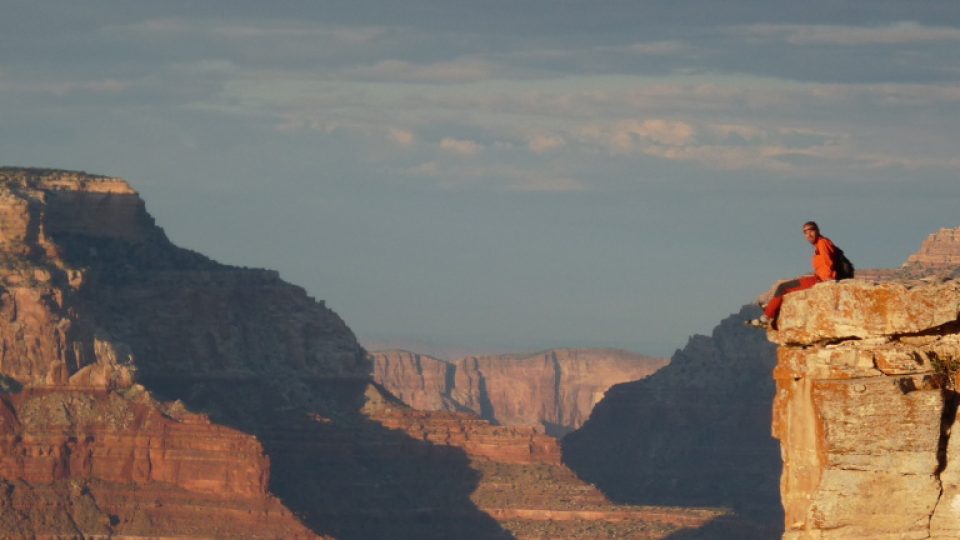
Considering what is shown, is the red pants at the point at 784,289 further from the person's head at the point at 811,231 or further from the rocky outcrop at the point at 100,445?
the rocky outcrop at the point at 100,445

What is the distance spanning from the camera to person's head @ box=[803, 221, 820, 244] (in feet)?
72.0

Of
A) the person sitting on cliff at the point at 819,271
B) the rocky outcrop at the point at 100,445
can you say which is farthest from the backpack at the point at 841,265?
the rocky outcrop at the point at 100,445

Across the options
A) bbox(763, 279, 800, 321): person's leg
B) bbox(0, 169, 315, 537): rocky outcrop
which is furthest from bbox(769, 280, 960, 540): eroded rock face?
bbox(0, 169, 315, 537): rocky outcrop

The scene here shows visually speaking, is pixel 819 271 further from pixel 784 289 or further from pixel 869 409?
pixel 869 409

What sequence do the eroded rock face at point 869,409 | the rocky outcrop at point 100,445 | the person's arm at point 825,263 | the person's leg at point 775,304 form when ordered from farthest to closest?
the rocky outcrop at point 100,445, the person's arm at point 825,263, the person's leg at point 775,304, the eroded rock face at point 869,409

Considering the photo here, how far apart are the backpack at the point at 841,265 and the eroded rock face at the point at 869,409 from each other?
2.61ft

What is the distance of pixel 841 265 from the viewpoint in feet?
70.9

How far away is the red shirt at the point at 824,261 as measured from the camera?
21.5 m

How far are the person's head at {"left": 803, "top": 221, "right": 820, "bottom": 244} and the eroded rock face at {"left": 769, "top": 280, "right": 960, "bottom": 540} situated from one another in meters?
1.16

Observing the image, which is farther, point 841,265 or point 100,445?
point 100,445

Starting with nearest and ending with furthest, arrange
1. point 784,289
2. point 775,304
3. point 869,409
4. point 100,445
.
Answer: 1. point 869,409
2. point 775,304
3. point 784,289
4. point 100,445

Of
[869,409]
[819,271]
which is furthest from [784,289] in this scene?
[869,409]

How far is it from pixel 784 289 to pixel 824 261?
31cm

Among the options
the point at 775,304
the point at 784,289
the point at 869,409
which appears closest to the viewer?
the point at 869,409
